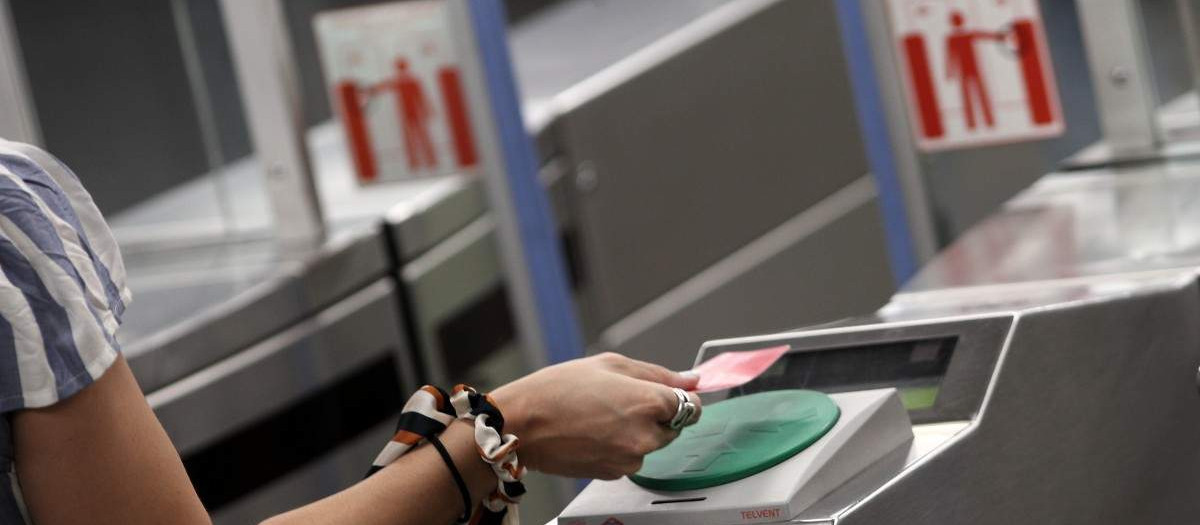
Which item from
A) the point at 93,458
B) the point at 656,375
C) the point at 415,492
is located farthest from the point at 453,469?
the point at 93,458

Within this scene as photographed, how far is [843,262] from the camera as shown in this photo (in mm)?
2918

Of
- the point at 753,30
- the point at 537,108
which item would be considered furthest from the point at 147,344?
the point at 753,30

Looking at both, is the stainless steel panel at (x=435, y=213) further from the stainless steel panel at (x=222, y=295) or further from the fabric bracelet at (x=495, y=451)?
the fabric bracelet at (x=495, y=451)

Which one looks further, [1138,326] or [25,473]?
[1138,326]

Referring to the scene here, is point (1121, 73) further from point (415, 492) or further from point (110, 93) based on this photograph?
point (110, 93)

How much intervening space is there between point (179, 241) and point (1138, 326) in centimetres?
196

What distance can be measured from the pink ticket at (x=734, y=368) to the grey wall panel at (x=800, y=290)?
5.03 ft

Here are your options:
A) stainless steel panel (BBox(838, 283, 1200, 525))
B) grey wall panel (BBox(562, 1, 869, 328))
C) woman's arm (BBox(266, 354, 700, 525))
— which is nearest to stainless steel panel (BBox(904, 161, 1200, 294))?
stainless steel panel (BBox(838, 283, 1200, 525))

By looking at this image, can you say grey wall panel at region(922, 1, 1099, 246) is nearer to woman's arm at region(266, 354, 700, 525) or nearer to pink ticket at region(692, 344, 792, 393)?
pink ticket at region(692, 344, 792, 393)

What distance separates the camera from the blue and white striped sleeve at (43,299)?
0.80 metres

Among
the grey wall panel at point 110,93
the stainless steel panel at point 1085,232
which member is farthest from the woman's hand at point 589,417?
the grey wall panel at point 110,93

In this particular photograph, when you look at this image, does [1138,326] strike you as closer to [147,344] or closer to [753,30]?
[147,344]

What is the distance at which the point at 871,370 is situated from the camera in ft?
3.91

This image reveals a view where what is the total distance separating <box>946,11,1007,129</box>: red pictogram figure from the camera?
6.34ft
